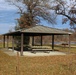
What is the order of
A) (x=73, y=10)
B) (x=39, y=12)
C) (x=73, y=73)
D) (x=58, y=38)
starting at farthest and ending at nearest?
(x=58, y=38) → (x=39, y=12) → (x=73, y=10) → (x=73, y=73)

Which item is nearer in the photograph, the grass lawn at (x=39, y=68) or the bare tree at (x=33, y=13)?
the grass lawn at (x=39, y=68)

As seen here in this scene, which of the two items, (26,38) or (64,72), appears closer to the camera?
(64,72)

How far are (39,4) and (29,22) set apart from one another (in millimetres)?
3790

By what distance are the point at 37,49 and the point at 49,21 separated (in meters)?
18.5

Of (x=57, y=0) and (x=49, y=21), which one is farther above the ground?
(x=57, y=0)

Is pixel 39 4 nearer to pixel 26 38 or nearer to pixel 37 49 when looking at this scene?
pixel 26 38

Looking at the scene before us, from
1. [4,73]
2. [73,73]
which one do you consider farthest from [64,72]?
[4,73]

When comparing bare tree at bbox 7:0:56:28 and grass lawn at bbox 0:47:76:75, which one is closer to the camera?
grass lawn at bbox 0:47:76:75

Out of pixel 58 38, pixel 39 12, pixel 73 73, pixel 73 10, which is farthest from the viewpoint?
pixel 58 38

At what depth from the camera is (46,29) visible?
24.5 metres

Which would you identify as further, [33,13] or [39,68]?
[33,13]

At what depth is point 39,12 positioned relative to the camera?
41.4 m

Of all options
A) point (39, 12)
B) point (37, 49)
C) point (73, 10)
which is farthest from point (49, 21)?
point (37, 49)

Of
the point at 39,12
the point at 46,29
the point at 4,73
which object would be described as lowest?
the point at 4,73
